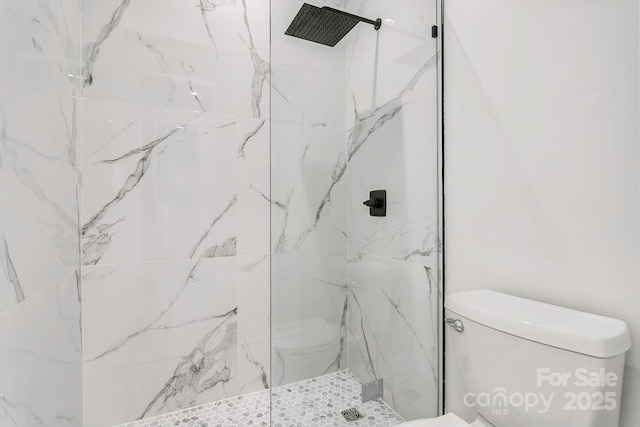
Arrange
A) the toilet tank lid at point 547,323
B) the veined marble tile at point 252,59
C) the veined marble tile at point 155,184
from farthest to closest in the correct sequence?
the veined marble tile at point 252,59, the veined marble tile at point 155,184, the toilet tank lid at point 547,323

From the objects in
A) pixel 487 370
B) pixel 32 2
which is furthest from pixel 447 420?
pixel 32 2

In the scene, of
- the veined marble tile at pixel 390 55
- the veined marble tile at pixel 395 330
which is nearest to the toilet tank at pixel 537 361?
the veined marble tile at pixel 395 330

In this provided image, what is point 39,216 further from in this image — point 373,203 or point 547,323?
point 547,323

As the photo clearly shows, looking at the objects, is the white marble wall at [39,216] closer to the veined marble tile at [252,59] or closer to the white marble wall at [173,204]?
the white marble wall at [173,204]

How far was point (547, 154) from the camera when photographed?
33.6 inches

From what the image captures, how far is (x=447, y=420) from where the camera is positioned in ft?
2.93

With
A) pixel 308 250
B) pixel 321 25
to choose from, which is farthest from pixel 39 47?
pixel 308 250

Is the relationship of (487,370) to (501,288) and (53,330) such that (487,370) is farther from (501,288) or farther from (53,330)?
(53,330)

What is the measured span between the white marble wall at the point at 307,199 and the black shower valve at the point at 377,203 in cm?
10

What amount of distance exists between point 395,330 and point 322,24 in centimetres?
115

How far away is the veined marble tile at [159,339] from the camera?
1356 millimetres

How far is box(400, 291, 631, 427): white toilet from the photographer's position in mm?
652

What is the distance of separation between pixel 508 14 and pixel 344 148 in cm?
62

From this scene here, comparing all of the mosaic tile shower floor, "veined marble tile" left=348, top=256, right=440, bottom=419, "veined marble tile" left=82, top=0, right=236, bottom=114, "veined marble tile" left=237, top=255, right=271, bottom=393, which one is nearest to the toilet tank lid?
"veined marble tile" left=348, top=256, right=440, bottom=419
